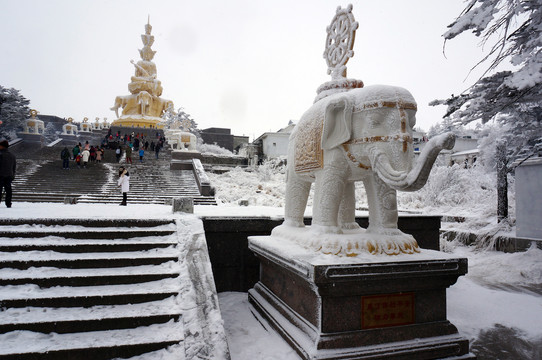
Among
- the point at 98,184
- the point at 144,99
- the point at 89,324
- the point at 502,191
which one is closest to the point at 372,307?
the point at 89,324

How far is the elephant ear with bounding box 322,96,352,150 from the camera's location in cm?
382

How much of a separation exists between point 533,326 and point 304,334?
10.8 feet

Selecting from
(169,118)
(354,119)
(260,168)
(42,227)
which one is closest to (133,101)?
(169,118)

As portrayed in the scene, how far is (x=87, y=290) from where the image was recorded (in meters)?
3.85

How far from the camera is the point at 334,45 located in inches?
192

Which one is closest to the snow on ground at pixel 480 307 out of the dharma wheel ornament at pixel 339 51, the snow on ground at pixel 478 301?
the snow on ground at pixel 478 301

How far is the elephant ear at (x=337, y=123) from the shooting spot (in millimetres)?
3824

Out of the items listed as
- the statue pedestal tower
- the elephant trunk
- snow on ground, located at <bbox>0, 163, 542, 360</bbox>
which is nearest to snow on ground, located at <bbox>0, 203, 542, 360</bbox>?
snow on ground, located at <bbox>0, 163, 542, 360</bbox>

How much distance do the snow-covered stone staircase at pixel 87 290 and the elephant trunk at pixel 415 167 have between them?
263cm

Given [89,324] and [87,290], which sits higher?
[87,290]

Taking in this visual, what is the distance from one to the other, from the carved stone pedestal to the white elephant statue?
0.24m

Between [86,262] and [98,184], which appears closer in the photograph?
[86,262]

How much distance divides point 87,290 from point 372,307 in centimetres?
319

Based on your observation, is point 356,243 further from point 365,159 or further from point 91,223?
point 91,223
